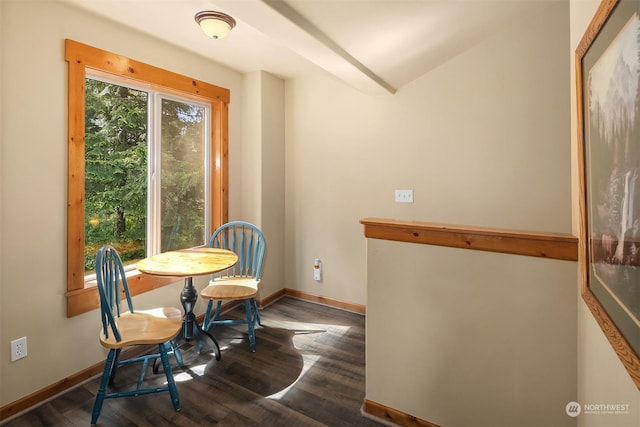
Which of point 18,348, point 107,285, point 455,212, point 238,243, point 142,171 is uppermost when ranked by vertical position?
point 142,171

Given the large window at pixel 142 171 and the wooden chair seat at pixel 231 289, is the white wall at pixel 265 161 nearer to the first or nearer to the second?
the large window at pixel 142 171

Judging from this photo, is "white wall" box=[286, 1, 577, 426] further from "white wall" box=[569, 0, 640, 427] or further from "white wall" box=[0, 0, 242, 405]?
"white wall" box=[0, 0, 242, 405]

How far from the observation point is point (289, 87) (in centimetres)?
362

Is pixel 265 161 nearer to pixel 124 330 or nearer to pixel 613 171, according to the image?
pixel 124 330

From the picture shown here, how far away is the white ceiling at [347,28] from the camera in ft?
5.51

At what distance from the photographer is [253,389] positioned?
6.86 feet

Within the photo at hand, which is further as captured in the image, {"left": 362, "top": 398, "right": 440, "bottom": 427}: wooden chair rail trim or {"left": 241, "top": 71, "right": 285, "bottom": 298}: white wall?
{"left": 241, "top": 71, "right": 285, "bottom": 298}: white wall

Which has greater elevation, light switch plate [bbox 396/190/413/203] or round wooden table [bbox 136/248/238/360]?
light switch plate [bbox 396/190/413/203]

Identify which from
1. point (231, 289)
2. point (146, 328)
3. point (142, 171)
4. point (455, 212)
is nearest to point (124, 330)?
point (146, 328)

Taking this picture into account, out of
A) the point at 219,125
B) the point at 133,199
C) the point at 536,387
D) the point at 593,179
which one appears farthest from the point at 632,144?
the point at 219,125

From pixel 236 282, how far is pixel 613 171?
252 centimetres

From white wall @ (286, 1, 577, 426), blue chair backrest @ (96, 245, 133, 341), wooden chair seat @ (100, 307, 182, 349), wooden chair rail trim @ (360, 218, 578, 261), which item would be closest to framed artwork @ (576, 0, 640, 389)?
wooden chair rail trim @ (360, 218, 578, 261)

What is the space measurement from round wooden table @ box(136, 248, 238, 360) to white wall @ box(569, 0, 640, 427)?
2.01 meters

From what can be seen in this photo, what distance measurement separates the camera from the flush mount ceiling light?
2.10 m
